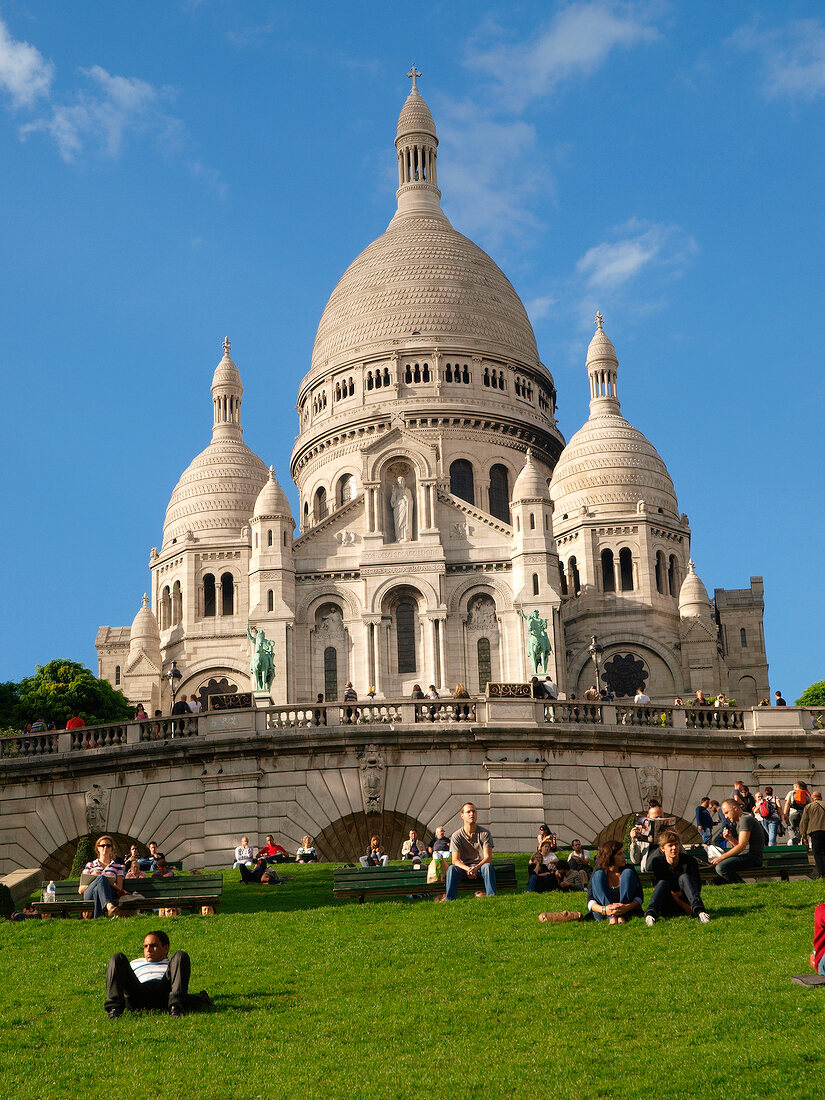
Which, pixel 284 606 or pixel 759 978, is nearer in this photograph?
pixel 759 978

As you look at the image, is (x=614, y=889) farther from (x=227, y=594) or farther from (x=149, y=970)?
(x=227, y=594)

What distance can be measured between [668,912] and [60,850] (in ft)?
57.2

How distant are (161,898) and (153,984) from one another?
6.63m

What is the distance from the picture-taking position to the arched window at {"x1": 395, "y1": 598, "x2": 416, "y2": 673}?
78812mm

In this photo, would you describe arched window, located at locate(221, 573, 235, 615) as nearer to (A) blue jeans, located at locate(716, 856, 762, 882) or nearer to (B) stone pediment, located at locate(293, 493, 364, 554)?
(B) stone pediment, located at locate(293, 493, 364, 554)

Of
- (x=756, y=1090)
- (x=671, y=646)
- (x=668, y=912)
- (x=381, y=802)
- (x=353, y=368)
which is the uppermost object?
(x=353, y=368)

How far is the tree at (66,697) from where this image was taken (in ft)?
244

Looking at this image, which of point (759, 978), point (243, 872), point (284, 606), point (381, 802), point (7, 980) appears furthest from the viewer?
point (284, 606)

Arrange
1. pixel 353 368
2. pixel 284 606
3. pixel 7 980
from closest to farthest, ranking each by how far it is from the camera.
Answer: pixel 7 980
pixel 284 606
pixel 353 368

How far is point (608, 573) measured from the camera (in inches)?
3433

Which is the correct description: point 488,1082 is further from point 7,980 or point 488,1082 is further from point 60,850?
point 60,850

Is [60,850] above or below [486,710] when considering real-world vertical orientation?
below

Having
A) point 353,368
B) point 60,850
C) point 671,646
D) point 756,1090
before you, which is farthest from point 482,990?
point 353,368

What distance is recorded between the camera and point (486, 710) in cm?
3497
